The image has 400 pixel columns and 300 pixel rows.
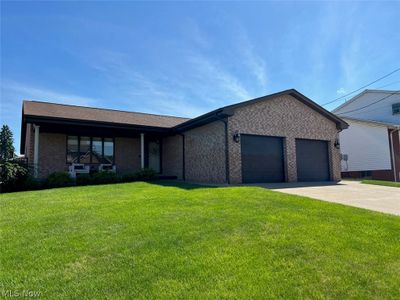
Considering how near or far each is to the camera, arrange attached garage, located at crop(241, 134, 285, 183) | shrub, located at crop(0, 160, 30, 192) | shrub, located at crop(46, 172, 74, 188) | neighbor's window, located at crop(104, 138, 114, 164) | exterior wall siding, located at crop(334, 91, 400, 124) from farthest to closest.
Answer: exterior wall siding, located at crop(334, 91, 400, 124)
neighbor's window, located at crop(104, 138, 114, 164)
attached garage, located at crop(241, 134, 285, 183)
shrub, located at crop(46, 172, 74, 188)
shrub, located at crop(0, 160, 30, 192)

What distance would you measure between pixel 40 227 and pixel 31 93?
621 inches

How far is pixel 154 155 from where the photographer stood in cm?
1850

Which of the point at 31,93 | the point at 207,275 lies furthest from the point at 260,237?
the point at 31,93

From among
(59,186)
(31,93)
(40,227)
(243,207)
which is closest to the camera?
(40,227)

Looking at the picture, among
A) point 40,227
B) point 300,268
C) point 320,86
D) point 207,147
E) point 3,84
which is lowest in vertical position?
point 300,268

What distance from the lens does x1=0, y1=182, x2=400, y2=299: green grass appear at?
3.24 metres

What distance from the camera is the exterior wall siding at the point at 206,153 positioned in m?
13.6

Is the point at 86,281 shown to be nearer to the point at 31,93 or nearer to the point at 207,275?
the point at 207,275

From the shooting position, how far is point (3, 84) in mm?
11570

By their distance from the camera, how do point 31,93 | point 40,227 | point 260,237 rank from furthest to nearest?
1. point 31,93
2. point 40,227
3. point 260,237

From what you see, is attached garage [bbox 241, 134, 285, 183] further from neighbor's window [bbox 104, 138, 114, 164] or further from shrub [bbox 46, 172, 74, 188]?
shrub [bbox 46, 172, 74, 188]

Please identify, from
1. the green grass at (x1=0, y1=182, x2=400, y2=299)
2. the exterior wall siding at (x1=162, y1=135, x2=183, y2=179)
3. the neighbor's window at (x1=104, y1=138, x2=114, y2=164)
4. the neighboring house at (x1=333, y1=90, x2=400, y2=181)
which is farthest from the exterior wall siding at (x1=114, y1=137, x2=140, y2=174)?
the neighboring house at (x1=333, y1=90, x2=400, y2=181)

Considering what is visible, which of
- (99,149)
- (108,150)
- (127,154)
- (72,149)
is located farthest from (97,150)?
(127,154)

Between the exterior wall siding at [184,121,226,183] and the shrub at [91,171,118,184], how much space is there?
13.5 ft
